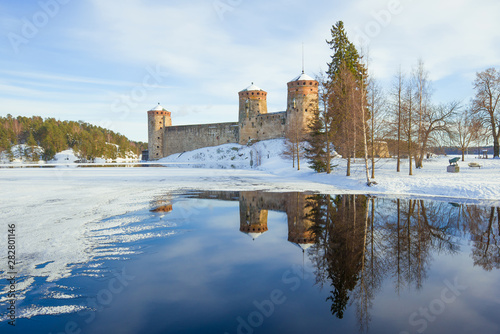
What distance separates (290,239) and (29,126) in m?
136

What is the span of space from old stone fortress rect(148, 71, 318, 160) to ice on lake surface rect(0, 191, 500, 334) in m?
32.5

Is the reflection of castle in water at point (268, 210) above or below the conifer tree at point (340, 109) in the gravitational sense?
below

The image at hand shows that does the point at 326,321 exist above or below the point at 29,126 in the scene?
below

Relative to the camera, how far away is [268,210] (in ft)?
40.8

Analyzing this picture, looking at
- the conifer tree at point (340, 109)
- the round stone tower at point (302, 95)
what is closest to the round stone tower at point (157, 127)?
the round stone tower at point (302, 95)

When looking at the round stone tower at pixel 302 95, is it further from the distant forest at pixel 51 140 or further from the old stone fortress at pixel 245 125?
the distant forest at pixel 51 140

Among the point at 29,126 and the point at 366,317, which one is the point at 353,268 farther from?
the point at 29,126

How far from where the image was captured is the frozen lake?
14.0 feet

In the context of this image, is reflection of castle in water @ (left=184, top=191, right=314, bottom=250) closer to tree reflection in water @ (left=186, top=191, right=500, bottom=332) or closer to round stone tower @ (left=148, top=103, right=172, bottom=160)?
tree reflection in water @ (left=186, top=191, right=500, bottom=332)

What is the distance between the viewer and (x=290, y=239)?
323 inches

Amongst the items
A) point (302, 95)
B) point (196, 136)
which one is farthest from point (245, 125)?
point (196, 136)

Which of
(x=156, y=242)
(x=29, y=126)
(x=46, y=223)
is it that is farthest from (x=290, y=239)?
(x=29, y=126)

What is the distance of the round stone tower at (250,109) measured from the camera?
6388 cm

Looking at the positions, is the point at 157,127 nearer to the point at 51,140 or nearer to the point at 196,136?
the point at 196,136
